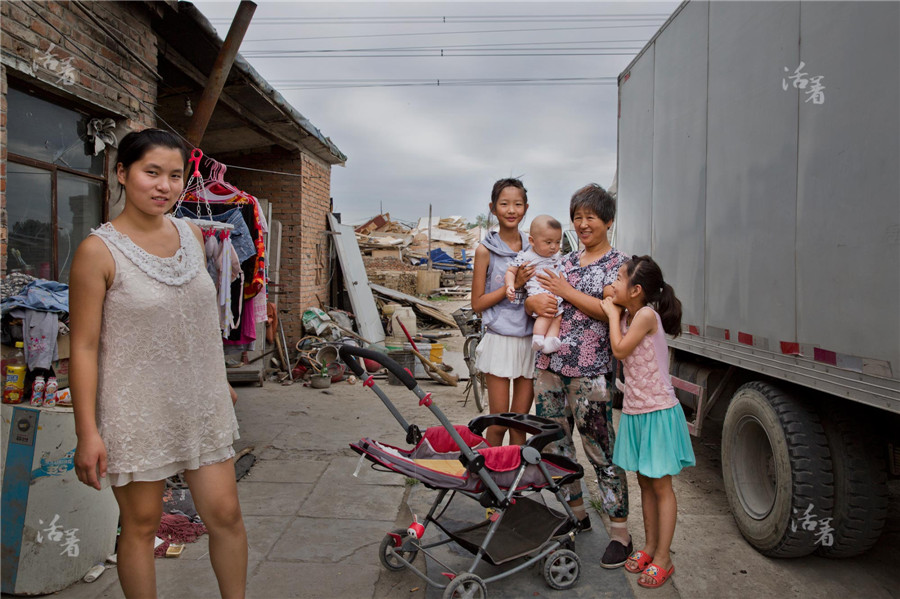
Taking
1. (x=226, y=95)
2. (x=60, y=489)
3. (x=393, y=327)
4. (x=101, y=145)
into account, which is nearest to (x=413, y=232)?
(x=393, y=327)

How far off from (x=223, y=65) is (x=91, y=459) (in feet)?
12.7

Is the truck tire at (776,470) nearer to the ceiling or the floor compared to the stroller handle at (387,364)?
nearer to the floor

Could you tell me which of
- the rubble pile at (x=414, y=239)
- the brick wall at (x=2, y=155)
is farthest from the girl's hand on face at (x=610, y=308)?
the rubble pile at (x=414, y=239)

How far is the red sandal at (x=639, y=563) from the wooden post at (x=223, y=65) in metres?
4.32

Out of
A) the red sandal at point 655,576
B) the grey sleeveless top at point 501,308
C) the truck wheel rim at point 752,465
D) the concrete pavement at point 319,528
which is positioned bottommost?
the concrete pavement at point 319,528

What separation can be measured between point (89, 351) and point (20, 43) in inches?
105

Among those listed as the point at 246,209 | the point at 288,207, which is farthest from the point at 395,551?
the point at 288,207

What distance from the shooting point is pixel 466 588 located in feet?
8.45

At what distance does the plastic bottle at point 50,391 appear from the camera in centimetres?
316

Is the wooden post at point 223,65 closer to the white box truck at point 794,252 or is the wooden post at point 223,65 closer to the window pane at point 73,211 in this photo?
the window pane at point 73,211

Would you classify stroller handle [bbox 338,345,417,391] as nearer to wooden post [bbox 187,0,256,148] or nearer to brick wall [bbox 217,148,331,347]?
wooden post [bbox 187,0,256,148]

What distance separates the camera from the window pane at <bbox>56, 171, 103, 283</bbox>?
4359mm

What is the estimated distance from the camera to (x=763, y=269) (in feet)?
9.94

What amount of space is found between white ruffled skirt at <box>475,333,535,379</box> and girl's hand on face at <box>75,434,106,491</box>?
1.86 meters
